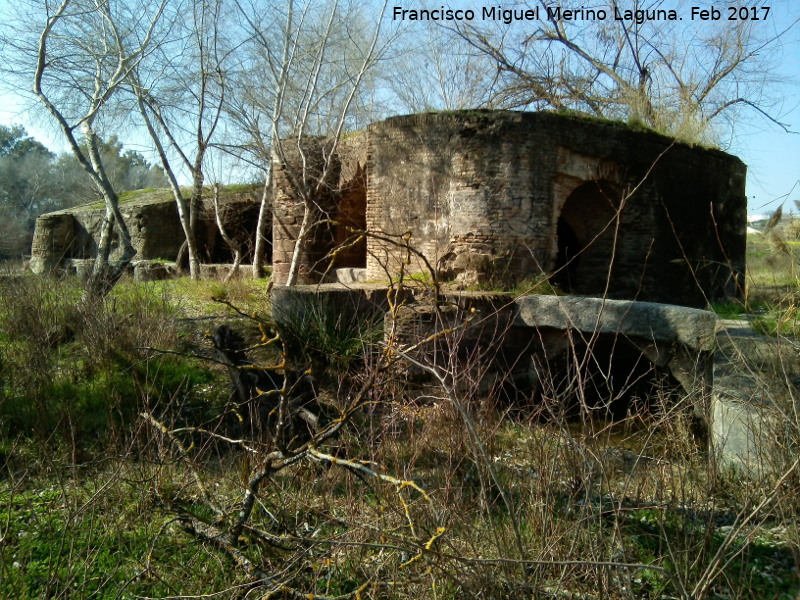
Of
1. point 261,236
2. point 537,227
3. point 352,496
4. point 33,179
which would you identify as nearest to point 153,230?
A: point 261,236

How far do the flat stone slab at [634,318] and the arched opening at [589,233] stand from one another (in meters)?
1.98

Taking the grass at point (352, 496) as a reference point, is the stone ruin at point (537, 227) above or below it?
above

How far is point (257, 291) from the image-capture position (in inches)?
480

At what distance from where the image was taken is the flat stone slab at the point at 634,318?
23.3 feet

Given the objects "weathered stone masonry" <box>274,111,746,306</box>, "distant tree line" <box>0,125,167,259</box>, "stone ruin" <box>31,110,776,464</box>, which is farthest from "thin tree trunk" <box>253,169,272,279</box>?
"distant tree line" <box>0,125,167,259</box>

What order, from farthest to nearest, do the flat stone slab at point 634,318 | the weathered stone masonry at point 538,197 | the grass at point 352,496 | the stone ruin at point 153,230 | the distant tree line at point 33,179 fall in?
the distant tree line at point 33,179, the stone ruin at point 153,230, the weathered stone masonry at point 538,197, the flat stone slab at point 634,318, the grass at point 352,496

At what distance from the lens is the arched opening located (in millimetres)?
10609

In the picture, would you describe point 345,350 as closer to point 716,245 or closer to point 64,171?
point 716,245

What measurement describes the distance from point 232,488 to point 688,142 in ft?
30.6

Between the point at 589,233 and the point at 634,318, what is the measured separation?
348cm

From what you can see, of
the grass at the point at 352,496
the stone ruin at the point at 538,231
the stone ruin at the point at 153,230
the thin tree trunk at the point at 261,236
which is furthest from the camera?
the stone ruin at the point at 153,230

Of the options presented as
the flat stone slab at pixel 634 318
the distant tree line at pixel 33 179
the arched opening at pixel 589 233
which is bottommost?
the flat stone slab at pixel 634 318

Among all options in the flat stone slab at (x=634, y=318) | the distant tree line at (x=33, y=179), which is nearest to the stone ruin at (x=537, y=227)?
the flat stone slab at (x=634, y=318)

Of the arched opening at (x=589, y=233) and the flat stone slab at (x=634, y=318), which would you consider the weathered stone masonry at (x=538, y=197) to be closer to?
the arched opening at (x=589, y=233)
